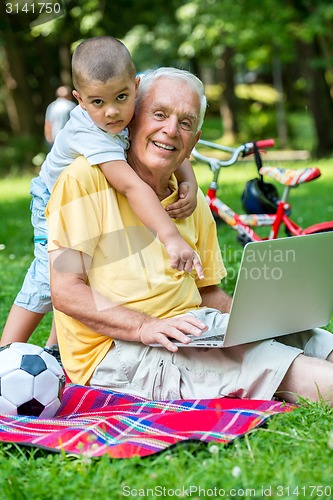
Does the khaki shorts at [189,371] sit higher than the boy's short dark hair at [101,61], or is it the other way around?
the boy's short dark hair at [101,61]

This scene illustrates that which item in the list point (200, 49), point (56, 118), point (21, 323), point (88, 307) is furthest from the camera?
point (200, 49)

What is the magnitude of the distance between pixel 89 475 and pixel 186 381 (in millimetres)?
834

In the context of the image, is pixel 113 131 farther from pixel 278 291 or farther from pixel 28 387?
pixel 28 387

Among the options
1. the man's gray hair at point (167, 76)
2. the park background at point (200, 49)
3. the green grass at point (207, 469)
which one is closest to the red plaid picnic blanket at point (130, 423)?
the green grass at point (207, 469)

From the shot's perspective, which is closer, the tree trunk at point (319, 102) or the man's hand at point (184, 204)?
the man's hand at point (184, 204)

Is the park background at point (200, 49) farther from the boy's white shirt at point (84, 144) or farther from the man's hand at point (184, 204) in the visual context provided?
the man's hand at point (184, 204)

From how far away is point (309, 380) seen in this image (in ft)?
10.2

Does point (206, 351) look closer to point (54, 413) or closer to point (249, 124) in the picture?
point (54, 413)

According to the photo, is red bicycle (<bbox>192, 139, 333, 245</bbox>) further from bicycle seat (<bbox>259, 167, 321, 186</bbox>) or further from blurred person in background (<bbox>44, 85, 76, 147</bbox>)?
blurred person in background (<bbox>44, 85, 76, 147</bbox>)

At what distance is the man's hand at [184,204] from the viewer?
3.47 metres

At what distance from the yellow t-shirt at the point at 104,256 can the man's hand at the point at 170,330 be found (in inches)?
5.8

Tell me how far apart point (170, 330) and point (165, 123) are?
0.81 metres

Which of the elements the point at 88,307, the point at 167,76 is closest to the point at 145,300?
the point at 88,307

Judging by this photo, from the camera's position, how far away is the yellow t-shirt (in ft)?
10.6
